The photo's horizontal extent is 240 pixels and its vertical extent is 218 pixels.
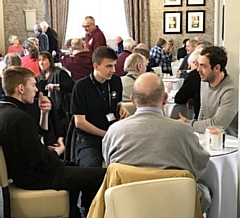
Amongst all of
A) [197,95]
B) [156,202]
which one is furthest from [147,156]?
[197,95]

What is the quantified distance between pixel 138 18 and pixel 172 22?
856mm

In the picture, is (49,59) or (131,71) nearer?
(131,71)

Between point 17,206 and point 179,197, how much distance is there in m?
1.22

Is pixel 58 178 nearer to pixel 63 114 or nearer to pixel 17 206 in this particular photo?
pixel 17 206

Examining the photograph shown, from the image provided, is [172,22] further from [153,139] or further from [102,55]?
[153,139]

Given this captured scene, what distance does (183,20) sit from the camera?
1101cm

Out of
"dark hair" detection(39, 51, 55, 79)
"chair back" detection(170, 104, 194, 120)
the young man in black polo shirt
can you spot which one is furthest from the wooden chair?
"dark hair" detection(39, 51, 55, 79)

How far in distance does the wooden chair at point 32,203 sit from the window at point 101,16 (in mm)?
8401

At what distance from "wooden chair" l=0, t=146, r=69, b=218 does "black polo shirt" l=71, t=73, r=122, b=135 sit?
812 mm

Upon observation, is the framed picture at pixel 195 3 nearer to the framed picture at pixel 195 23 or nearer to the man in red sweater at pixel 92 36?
the framed picture at pixel 195 23

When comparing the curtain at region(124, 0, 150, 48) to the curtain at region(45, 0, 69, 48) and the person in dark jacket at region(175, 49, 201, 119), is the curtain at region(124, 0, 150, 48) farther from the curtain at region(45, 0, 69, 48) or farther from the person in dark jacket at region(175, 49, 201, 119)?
the person in dark jacket at region(175, 49, 201, 119)

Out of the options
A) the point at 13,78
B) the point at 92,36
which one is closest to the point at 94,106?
the point at 13,78

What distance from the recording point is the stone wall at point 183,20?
10.9 m

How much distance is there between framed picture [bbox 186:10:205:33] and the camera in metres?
11.0
